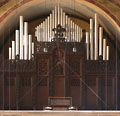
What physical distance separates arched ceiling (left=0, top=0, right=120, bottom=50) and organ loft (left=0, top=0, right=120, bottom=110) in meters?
0.62

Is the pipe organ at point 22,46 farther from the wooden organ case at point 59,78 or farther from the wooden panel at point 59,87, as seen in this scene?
the wooden panel at point 59,87

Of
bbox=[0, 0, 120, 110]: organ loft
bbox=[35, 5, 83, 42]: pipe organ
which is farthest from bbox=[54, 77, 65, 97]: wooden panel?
bbox=[35, 5, 83, 42]: pipe organ

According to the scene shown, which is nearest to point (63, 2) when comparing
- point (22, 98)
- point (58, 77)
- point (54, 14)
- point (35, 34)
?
point (54, 14)

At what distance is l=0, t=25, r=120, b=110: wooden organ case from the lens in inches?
699

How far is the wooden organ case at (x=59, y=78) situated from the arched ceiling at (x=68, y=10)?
5.38 feet


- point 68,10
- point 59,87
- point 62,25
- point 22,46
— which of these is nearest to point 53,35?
point 62,25

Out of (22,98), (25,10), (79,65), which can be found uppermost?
(25,10)

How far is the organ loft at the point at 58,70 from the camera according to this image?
17.7m

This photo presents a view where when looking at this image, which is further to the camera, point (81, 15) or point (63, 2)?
point (81, 15)

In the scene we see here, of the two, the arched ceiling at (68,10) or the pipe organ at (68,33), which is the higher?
the arched ceiling at (68,10)

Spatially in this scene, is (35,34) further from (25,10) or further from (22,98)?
(22,98)

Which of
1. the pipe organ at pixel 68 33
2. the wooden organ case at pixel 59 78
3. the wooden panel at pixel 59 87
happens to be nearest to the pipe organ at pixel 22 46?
the wooden organ case at pixel 59 78

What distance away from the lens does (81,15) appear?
20.3 m

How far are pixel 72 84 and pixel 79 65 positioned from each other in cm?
91
